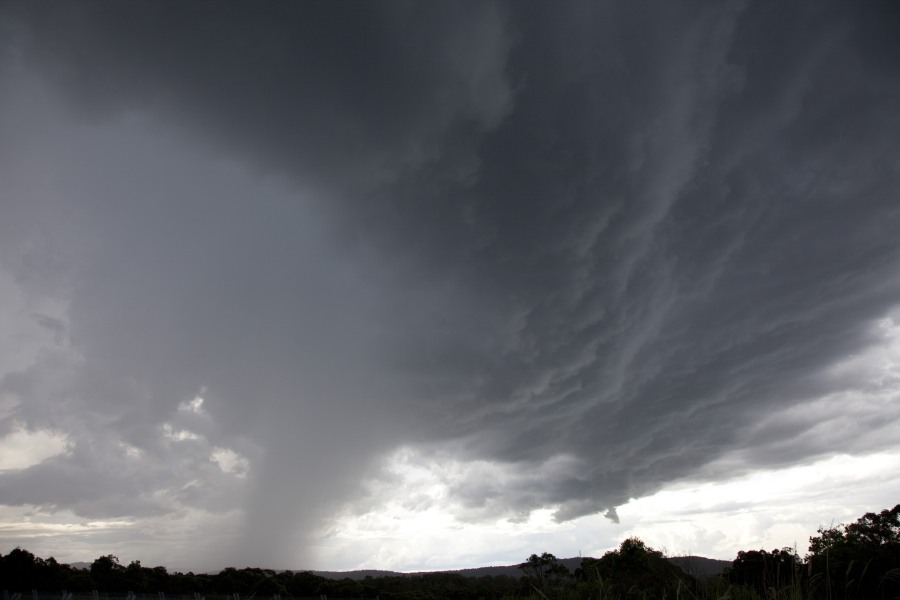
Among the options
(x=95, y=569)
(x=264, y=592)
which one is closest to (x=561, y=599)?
(x=264, y=592)

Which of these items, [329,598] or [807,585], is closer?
[807,585]

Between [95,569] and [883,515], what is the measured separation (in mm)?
106620

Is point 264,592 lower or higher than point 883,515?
lower

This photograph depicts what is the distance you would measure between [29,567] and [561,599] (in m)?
79.1

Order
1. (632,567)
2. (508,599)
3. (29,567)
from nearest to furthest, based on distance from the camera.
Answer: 1. (508,599)
2. (29,567)
3. (632,567)

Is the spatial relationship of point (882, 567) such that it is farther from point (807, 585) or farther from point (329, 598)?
point (329, 598)

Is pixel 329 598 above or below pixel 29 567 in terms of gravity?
below

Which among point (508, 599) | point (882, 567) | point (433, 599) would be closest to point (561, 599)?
point (508, 599)

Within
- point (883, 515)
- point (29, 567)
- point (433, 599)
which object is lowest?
point (433, 599)

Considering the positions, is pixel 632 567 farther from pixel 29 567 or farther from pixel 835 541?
pixel 29 567

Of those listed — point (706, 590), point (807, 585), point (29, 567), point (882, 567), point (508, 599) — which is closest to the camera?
point (807, 585)

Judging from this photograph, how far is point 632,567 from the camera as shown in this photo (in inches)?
3194

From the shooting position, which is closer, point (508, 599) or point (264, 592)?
point (508, 599)

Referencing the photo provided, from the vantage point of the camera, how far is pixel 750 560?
50.5 meters
